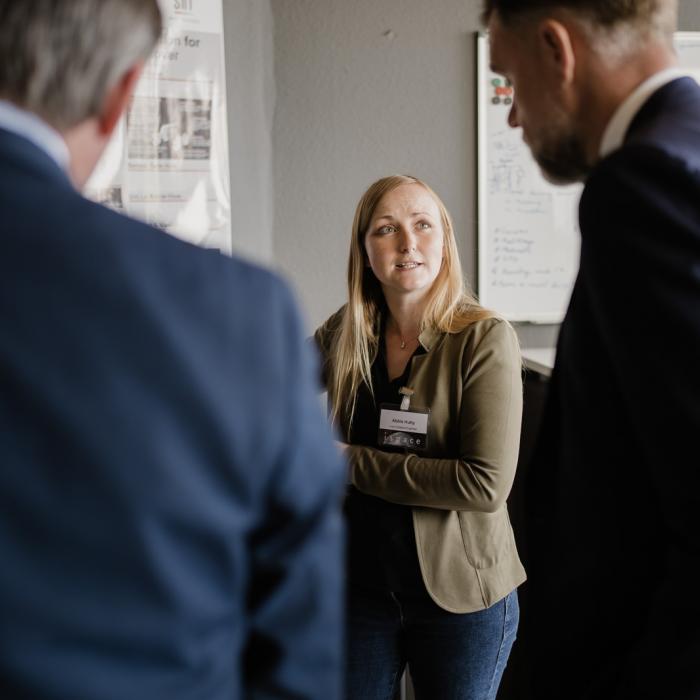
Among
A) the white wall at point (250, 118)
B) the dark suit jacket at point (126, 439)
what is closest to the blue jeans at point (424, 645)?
the dark suit jacket at point (126, 439)

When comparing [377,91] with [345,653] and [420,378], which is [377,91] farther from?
[345,653]

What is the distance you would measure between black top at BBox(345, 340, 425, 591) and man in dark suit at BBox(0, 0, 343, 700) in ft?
3.41

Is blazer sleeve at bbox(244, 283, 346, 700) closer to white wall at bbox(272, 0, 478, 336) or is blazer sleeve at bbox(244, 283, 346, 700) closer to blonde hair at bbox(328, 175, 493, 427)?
blonde hair at bbox(328, 175, 493, 427)

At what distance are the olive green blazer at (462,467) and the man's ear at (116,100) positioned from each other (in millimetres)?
1145

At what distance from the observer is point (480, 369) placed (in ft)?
5.76

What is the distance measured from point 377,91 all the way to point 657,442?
222cm

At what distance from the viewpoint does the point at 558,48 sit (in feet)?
3.16

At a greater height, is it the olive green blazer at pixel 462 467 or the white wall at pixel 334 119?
the white wall at pixel 334 119

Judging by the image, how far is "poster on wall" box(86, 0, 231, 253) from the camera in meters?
2.44

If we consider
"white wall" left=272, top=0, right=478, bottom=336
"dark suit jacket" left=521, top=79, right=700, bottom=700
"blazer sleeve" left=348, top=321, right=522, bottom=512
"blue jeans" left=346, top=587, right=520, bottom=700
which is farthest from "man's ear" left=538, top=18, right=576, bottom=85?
"white wall" left=272, top=0, right=478, bottom=336

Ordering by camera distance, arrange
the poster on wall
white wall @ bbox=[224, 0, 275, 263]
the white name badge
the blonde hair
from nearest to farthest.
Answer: the white name badge
the blonde hair
the poster on wall
white wall @ bbox=[224, 0, 275, 263]

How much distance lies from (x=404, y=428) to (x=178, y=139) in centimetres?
130

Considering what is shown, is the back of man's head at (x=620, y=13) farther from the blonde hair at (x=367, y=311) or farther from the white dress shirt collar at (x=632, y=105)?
the blonde hair at (x=367, y=311)

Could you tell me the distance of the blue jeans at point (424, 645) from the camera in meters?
1.69
